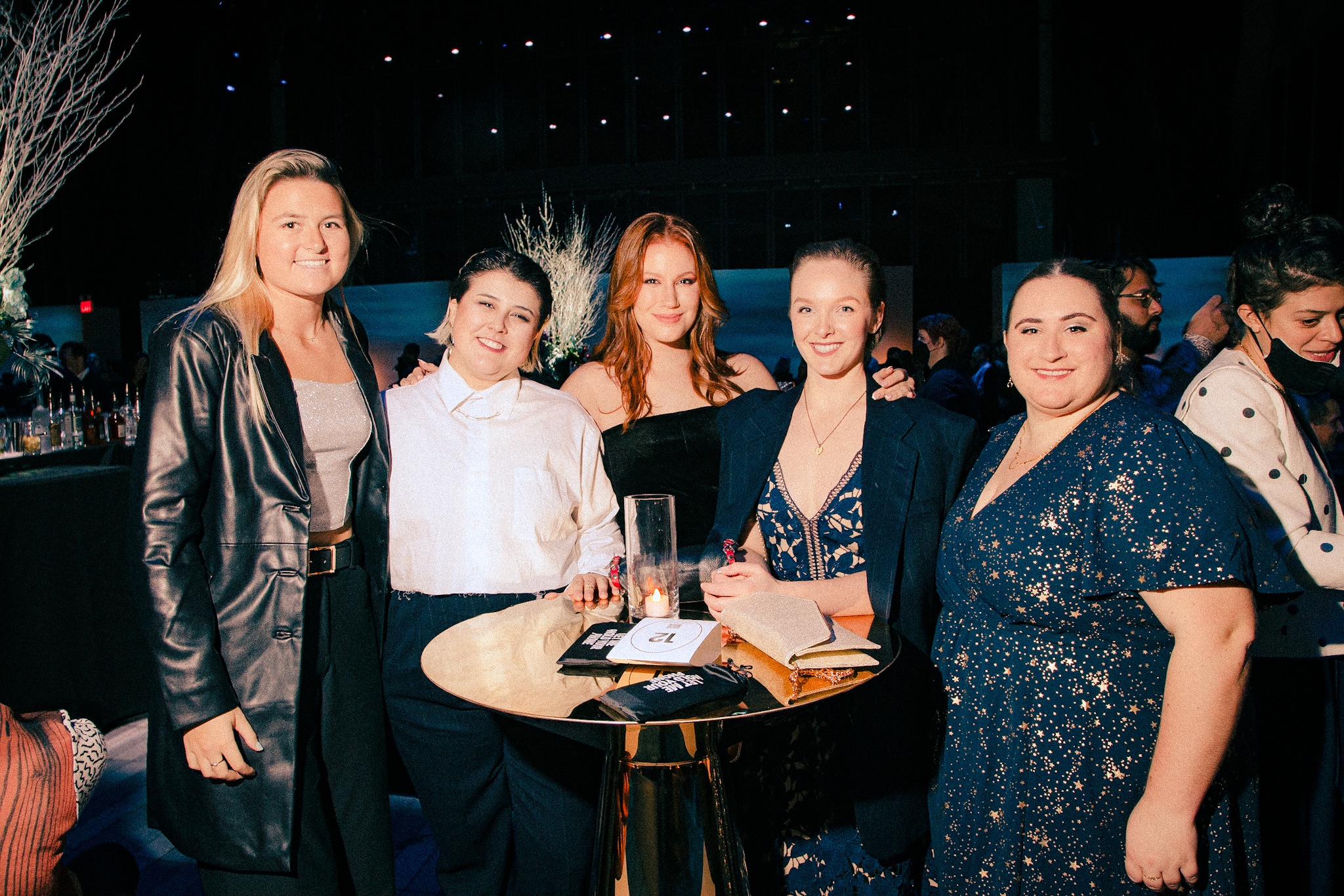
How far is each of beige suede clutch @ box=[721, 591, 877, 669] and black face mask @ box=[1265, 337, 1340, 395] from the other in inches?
50.6

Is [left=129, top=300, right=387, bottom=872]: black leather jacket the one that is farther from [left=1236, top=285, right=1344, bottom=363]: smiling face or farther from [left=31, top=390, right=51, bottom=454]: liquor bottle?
[left=31, top=390, right=51, bottom=454]: liquor bottle

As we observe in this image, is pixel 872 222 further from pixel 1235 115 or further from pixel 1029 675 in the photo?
pixel 1029 675

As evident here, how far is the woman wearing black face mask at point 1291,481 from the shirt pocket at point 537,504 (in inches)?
62.8

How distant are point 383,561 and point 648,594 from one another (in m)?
0.68

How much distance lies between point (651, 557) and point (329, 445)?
778 mm

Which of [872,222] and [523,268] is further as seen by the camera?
[872,222]

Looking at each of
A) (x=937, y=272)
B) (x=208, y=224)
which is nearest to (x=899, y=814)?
(x=937, y=272)

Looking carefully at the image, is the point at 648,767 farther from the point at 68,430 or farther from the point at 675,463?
the point at 68,430

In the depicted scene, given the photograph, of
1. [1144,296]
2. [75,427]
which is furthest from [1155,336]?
[75,427]

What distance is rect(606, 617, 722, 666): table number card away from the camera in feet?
4.82

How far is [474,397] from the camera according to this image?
207cm

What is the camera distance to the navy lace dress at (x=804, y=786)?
1951mm

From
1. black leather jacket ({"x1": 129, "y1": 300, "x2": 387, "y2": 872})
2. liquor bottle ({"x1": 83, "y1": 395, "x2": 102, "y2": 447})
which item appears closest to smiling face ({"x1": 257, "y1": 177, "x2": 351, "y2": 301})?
black leather jacket ({"x1": 129, "y1": 300, "x2": 387, "y2": 872})

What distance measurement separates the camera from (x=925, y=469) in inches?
72.7
